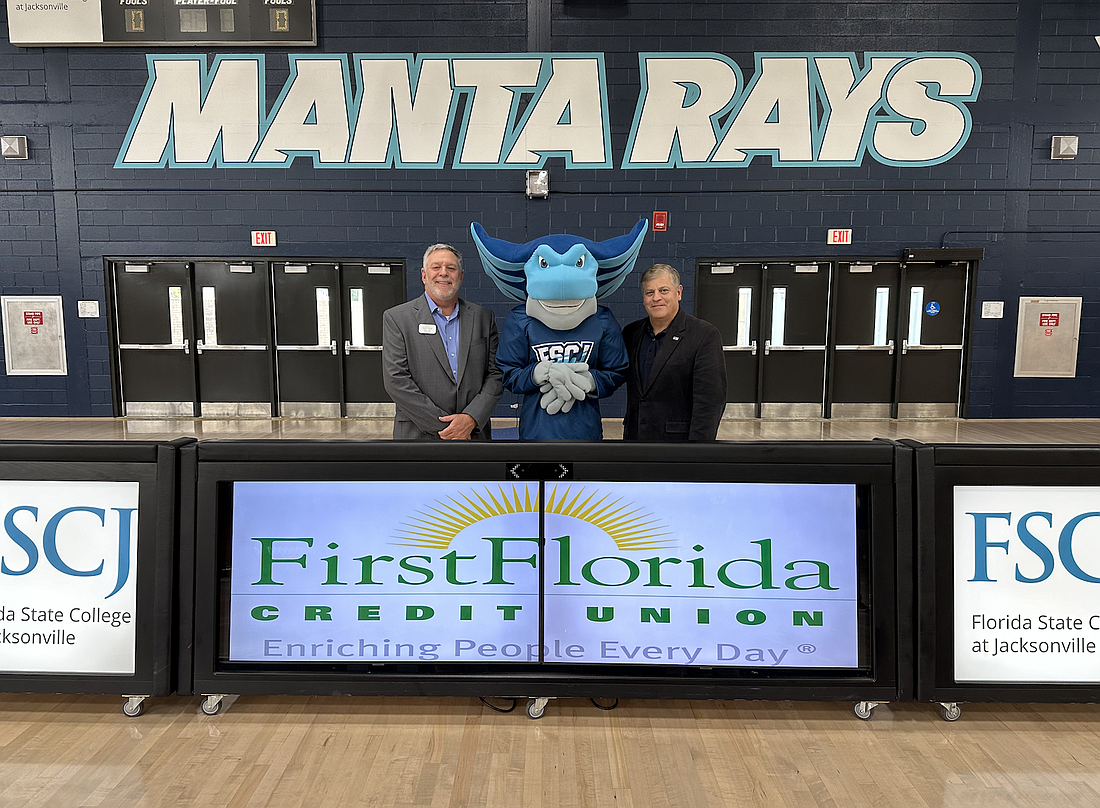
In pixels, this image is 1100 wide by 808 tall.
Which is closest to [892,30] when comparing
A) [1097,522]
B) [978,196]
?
[978,196]

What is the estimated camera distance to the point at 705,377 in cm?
310

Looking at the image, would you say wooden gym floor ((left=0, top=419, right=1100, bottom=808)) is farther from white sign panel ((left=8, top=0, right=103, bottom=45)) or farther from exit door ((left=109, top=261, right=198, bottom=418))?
white sign panel ((left=8, top=0, right=103, bottom=45))

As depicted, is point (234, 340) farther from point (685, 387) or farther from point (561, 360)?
point (685, 387)

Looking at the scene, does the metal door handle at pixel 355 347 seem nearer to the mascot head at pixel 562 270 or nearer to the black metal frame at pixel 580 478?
the mascot head at pixel 562 270

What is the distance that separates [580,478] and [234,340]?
876cm

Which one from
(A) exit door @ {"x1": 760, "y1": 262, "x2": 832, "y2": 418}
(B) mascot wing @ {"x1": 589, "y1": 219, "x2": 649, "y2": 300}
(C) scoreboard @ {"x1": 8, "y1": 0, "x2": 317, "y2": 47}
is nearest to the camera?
(B) mascot wing @ {"x1": 589, "y1": 219, "x2": 649, "y2": 300}

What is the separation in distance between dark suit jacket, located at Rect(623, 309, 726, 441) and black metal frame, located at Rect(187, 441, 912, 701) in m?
1.03

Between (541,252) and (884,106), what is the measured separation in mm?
7975

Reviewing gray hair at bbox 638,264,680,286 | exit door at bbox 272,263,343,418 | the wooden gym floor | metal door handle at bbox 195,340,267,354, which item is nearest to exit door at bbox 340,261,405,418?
exit door at bbox 272,263,343,418

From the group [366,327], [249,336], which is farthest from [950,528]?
[249,336]

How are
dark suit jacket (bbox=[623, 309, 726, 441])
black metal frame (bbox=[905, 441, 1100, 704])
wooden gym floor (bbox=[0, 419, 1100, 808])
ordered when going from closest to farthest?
wooden gym floor (bbox=[0, 419, 1100, 808]), black metal frame (bbox=[905, 441, 1100, 704]), dark suit jacket (bbox=[623, 309, 726, 441])

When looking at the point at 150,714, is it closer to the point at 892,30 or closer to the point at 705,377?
the point at 705,377

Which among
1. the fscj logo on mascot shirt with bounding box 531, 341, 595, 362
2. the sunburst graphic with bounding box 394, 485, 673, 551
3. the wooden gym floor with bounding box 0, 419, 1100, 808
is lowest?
the wooden gym floor with bounding box 0, 419, 1100, 808

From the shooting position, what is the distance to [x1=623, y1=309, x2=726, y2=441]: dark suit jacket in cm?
310
